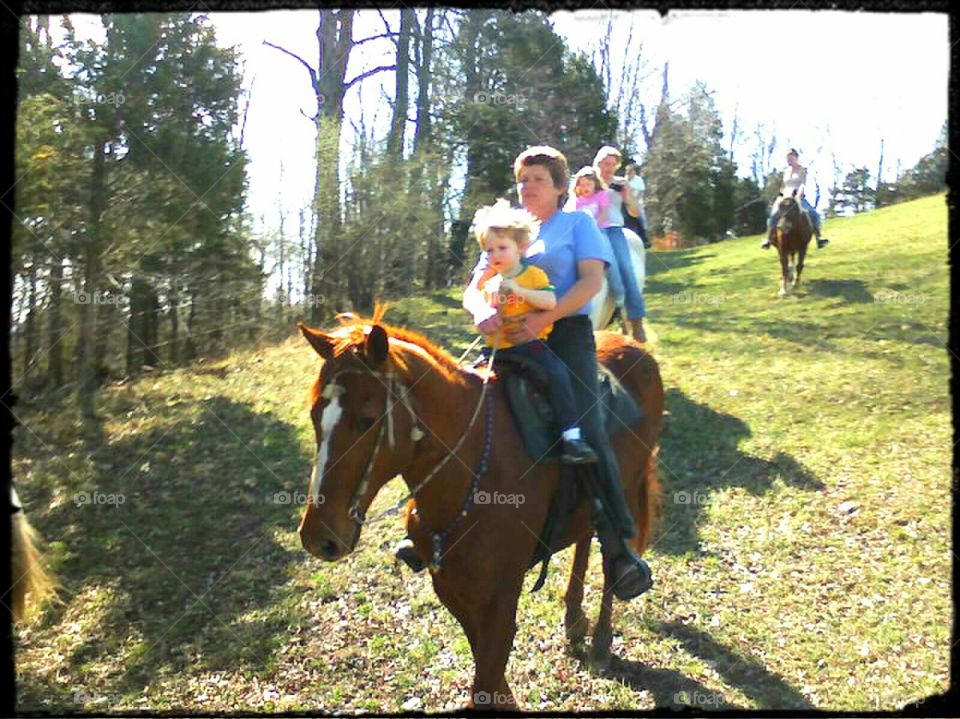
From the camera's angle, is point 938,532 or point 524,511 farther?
point 938,532

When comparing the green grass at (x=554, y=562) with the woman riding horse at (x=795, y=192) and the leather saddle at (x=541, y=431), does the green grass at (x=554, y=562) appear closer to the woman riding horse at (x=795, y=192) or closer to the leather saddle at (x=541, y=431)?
the leather saddle at (x=541, y=431)

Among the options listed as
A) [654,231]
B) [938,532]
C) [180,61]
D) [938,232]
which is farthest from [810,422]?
[654,231]

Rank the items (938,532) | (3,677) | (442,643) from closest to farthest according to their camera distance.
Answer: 1. (3,677)
2. (442,643)
3. (938,532)

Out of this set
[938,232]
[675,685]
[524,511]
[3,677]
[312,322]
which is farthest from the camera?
[938,232]

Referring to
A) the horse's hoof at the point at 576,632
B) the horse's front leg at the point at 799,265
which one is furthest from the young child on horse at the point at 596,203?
the horse's front leg at the point at 799,265

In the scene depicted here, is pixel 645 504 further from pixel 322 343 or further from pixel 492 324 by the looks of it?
pixel 322 343

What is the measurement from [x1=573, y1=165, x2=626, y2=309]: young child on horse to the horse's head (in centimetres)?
483

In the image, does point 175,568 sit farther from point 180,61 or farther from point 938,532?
point 938,532

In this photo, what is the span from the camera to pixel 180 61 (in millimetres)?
9164

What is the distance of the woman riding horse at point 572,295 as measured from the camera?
372 cm

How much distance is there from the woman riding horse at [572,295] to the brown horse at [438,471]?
219mm

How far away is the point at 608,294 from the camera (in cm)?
767

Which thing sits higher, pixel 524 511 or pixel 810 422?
pixel 524 511

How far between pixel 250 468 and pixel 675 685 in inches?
224
